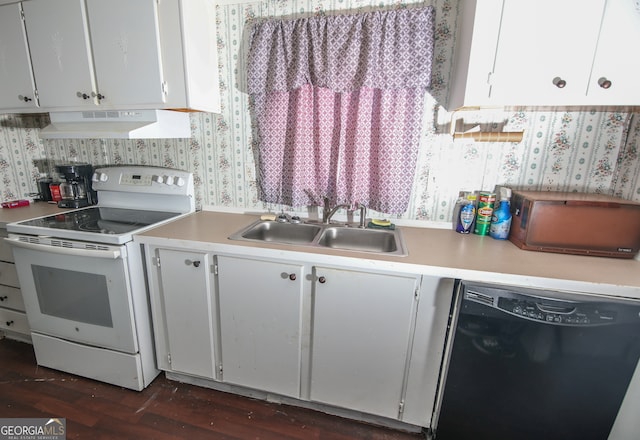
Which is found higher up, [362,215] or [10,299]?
[362,215]

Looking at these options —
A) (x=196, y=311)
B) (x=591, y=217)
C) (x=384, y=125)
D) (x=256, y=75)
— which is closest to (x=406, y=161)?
(x=384, y=125)

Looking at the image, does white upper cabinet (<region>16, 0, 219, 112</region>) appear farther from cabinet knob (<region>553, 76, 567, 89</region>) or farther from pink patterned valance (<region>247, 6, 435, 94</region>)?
cabinet knob (<region>553, 76, 567, 89</region>)

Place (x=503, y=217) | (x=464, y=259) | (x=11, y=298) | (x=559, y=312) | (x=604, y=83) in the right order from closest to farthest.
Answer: (x=559, y=312)
(x=604, y=83)
(x=464, y=259)
(x=503, y=217)
(x=11, y=298)

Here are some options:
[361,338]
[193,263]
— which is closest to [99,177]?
[193,263]

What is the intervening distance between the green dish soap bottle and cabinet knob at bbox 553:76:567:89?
50cm

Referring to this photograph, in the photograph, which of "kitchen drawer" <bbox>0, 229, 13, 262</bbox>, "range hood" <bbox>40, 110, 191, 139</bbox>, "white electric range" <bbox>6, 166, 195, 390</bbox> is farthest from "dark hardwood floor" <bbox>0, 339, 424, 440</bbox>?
"range hood" <bbox>40, 110, 191, 139</bbox>

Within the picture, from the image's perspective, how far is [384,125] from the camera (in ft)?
5.23

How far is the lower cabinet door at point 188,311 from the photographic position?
149 cm

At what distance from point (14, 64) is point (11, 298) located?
141cm

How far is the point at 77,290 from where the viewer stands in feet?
5.22

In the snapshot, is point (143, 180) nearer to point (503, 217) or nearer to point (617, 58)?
point (503, 217)

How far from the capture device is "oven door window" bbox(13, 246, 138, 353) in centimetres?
151

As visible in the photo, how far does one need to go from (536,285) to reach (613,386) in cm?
45

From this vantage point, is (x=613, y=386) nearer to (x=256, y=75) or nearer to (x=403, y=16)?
(x=403, y=16)
